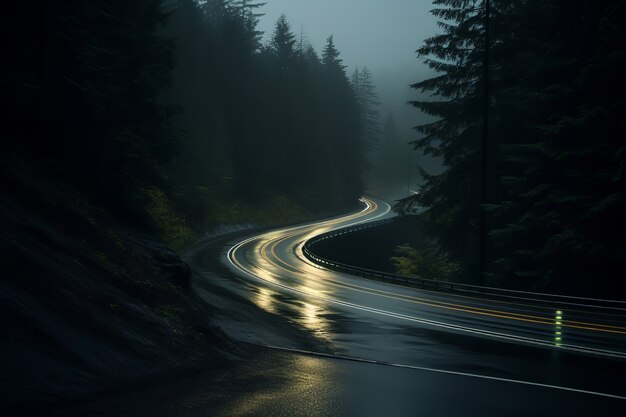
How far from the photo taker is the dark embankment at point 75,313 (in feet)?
26.8

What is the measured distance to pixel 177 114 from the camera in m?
51.7

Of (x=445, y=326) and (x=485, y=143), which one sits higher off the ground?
(x=485, y=143)

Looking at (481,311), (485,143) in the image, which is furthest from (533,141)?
(481,311)

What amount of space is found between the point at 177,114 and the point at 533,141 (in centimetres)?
3402

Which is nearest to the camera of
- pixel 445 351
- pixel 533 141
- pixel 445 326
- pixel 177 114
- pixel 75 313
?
pixel 75 313

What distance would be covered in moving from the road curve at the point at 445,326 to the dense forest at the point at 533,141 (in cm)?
265

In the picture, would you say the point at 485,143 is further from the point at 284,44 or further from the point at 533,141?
the point at 284,44

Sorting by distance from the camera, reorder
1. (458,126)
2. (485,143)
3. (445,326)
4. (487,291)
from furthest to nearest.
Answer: (458,126) → (485,143) → (487,291) → (445,326)

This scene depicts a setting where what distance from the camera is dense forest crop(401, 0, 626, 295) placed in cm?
2177

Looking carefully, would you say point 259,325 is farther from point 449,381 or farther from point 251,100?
point 251,100

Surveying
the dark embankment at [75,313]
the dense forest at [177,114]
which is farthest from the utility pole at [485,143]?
the dark embankment at [75,313]

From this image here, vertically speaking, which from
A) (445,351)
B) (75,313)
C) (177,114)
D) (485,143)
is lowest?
(445,351)

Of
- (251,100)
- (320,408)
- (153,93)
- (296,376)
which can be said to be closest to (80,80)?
(153,93)

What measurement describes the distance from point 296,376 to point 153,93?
2555cm
